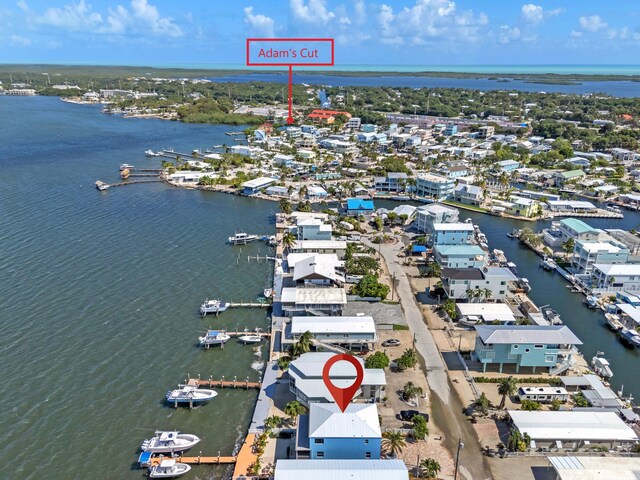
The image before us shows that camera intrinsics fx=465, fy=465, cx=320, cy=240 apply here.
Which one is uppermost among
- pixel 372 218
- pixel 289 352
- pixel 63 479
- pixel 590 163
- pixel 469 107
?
pixel 469 107

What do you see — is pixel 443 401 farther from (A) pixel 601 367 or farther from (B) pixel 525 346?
(A) pixel 601 367

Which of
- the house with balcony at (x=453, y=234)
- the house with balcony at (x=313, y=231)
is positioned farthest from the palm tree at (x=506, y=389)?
the house with balcony at (x=313, y=231)

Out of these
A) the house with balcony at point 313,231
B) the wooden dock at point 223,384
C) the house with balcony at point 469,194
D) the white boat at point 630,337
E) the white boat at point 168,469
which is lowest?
the white boat at point 168,469

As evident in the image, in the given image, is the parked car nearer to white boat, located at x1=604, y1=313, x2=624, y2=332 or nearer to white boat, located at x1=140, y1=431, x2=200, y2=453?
white boat, located at x1=140, y1=431, x2=200, y2=453

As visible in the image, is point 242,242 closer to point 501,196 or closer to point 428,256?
point 428,256

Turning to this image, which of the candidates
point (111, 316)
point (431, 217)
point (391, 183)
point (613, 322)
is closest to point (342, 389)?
point (111, 316)

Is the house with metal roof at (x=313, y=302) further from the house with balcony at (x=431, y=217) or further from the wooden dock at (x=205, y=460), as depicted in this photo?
the house with balcony at (x=431, y=217)

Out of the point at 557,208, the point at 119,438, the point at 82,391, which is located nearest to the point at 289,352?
the point at 119,438
